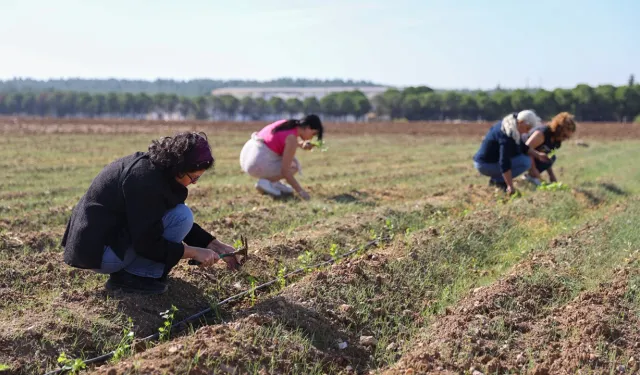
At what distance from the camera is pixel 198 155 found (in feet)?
13.4

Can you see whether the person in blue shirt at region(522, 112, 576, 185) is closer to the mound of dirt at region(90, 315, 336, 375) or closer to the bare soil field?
the mound of dirt at region(90, 315, 336, 375)

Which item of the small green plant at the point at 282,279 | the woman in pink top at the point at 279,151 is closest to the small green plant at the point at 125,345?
the small green plant at the point at 282,279

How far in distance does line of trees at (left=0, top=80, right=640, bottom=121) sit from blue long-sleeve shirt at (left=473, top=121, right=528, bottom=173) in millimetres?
52657

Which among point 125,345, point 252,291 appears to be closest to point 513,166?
point 252,291

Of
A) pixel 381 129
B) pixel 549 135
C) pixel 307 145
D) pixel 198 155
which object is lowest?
pixel 381 129

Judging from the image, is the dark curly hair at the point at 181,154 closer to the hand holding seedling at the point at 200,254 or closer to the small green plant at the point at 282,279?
the hand holding seedling at the point at 200,254

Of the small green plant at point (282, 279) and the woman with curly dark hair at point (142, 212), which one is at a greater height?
the woman with curly dark hair at point (142, 212)

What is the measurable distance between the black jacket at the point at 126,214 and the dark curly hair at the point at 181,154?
0.07 meters

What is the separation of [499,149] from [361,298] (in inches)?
234

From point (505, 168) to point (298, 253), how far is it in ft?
15.1

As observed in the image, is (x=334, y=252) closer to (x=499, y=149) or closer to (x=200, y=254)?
(x=200, y=254)

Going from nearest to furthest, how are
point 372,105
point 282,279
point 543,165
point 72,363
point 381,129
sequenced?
point 72,363 → point 282,279 → point 543,165 → point 381,129 → point 372,105

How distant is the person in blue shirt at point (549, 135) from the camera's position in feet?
31.1

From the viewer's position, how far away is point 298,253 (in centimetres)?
600
